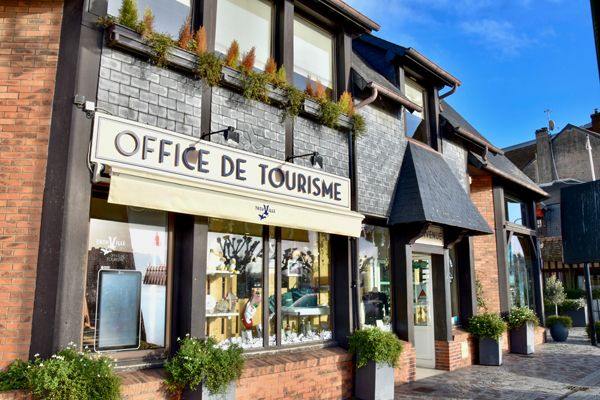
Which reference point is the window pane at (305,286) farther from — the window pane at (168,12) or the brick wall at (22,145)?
the brick wall at (22,145)

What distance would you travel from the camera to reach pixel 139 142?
570 cm

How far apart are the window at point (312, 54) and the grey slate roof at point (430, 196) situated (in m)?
2.36

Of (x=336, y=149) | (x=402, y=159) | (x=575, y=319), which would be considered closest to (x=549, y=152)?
(x=575, y=319)

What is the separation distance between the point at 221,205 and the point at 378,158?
4238mm

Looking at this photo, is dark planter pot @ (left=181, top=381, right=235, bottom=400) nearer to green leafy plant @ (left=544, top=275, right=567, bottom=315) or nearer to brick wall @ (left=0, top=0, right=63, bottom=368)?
brick wall @ (left=0, top=0, right=63, bottom=368)

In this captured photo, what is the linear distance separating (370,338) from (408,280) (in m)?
2.16

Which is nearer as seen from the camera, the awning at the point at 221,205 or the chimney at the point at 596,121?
the awning at the point at 221,205

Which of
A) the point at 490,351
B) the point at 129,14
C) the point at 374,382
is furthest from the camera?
the point at 490,351

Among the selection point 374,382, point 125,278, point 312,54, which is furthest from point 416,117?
point 125,278

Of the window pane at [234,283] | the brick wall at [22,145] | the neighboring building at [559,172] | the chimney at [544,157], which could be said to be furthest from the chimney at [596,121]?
the brick wall at [22,145]

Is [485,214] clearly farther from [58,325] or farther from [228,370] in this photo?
[58,325]

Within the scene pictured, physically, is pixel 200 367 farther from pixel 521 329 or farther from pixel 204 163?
pixel 521 329

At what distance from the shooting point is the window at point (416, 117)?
1099 cm

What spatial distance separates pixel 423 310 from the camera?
10.9 m
